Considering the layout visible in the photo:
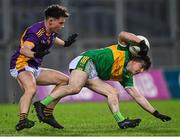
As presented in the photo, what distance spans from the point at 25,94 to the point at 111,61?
136 cm

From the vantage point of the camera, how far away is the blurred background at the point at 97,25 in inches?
1093

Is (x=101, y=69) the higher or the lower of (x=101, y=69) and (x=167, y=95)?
the higher

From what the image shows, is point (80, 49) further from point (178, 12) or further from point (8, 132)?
point (8, 132)

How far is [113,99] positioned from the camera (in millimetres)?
11500

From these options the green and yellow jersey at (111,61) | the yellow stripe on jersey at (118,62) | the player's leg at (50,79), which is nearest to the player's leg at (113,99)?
the green and yellow jersey at (111,61)

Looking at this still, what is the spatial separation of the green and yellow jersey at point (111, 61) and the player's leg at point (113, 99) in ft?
0.53

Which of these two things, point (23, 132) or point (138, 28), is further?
point (138, 28)

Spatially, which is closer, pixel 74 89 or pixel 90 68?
pixel 74 89

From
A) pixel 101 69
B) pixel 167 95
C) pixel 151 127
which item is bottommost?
pixel 167 95

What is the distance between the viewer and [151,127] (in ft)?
39.4

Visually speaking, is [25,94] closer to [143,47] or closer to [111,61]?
[111,61]

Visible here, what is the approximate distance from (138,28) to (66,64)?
4.82 meters

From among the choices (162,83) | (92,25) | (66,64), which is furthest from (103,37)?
(162,83)

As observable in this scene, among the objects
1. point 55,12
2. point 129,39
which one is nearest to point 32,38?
point 55,12
